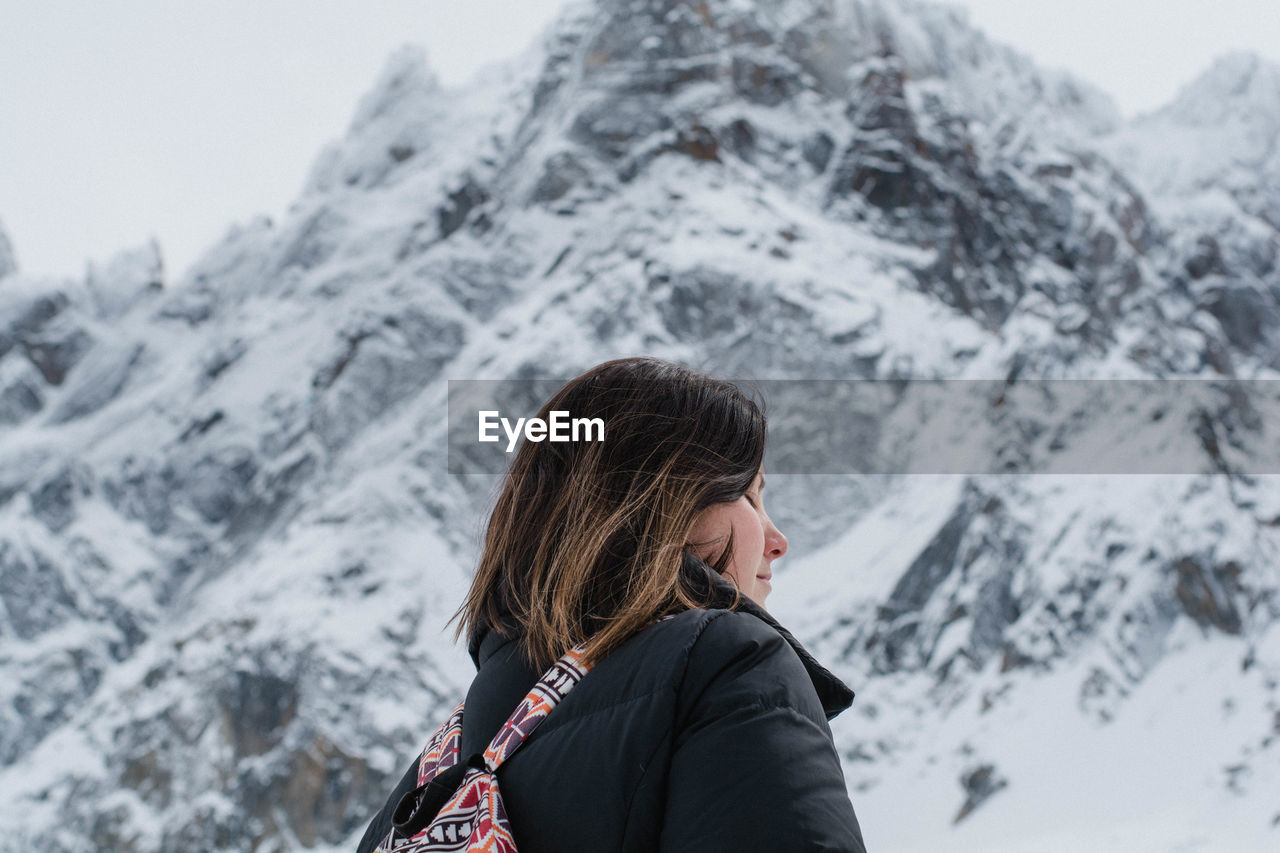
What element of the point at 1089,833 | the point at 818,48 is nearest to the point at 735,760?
the point at 1089,833

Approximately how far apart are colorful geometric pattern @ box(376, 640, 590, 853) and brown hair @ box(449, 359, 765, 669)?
5 cm

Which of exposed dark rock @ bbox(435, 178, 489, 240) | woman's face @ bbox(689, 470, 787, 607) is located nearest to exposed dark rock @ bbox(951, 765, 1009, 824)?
woman's face @ bbox(689, 470, 787, 607)

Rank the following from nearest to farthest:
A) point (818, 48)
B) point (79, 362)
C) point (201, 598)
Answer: point (201, 598)
point (818, 48)
point (79, 362)

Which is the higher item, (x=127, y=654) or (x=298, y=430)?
(x=298, y=430)

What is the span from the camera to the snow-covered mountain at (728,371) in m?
30.7

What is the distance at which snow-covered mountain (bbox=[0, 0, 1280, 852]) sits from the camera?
1209 inches

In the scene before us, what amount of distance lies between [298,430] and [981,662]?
94.4 feet

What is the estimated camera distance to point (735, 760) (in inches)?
52.3

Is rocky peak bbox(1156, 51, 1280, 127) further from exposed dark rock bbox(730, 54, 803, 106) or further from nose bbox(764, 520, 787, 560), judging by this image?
nose bbox(764, 520, 787, 560)

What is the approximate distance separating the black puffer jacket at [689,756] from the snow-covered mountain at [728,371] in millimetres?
28540

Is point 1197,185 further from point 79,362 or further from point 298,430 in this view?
point 79,362

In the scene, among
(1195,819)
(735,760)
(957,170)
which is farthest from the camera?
(957,170)

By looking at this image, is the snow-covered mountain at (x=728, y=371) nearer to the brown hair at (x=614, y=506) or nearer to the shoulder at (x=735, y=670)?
the brown hair at (x=614, y=506)

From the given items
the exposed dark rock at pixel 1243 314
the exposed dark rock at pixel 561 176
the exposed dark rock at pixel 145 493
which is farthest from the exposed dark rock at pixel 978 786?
the exposed dark rock at pixel 145 493
